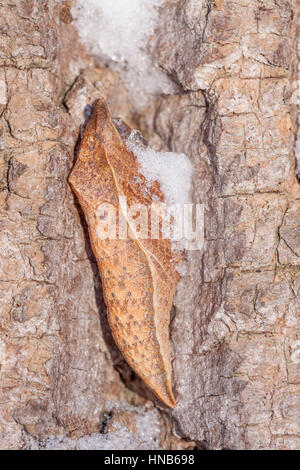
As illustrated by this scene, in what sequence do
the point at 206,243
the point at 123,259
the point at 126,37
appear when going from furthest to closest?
the point at 126,37 → the point at 206,243 → the point at 123,259

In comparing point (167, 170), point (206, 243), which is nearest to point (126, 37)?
point (167, 170)

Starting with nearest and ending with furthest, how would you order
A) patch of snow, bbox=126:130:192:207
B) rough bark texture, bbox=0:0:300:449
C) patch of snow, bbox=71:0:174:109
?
rough bark texture, bbox=0:0:300:449, patch of snow, bbox=126:130:192:207, patch of snow, bbox=71:0:174:109

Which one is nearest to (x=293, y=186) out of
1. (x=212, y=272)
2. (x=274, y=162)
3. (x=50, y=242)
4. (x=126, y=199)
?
(x=274, y=162)

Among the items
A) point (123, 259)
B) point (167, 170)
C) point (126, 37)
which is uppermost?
point (126, 37)

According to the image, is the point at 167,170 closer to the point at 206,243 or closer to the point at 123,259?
the point at 206,243

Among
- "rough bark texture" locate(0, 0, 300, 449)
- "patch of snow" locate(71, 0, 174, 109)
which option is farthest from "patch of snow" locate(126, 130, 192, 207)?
"patch of snow" locate(71, 0, 174, 109)

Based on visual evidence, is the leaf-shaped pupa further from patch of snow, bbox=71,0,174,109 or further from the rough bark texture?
patch of snow, bbox=71,0,174,109

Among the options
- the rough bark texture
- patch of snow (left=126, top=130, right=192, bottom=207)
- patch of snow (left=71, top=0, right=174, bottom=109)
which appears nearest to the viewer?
the rough bark texture

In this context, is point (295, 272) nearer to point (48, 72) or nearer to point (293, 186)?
point (293, 186)
